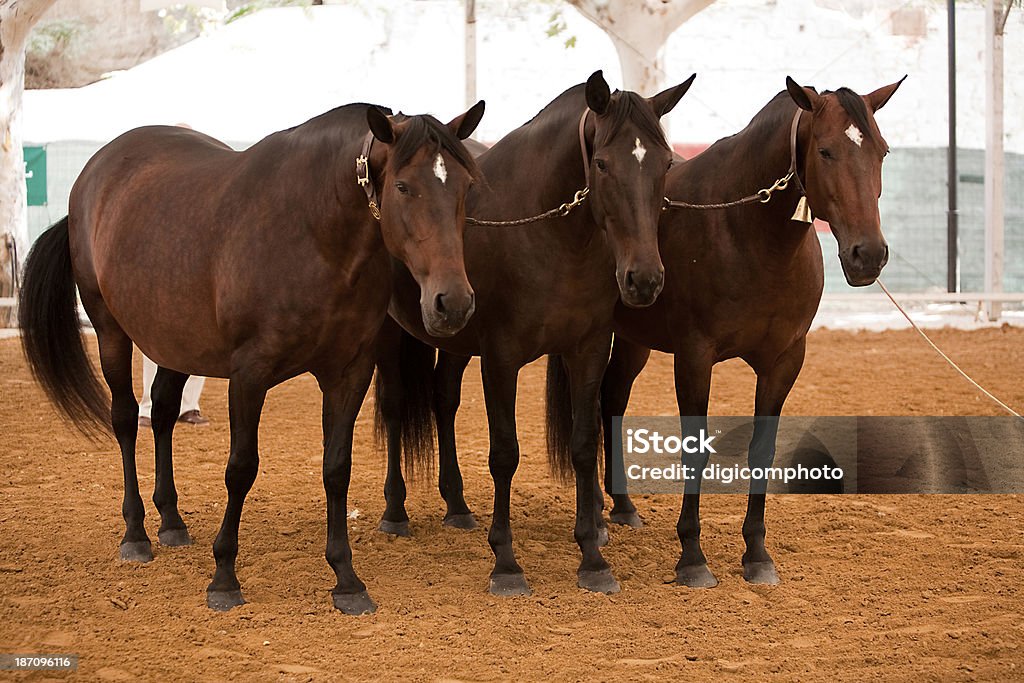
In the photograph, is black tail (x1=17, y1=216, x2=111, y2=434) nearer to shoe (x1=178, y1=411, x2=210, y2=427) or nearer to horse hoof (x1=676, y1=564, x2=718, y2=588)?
shoe (x1=178, y1=411, x2=210, y2=427)

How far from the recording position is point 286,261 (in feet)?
11.6

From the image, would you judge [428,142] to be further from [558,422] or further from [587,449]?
[558,422]

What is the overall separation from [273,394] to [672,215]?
16.5 ft

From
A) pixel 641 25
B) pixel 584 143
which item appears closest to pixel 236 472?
pixel 584 143

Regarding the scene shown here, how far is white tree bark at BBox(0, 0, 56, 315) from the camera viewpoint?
33.3 ft

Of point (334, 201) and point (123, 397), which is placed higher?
point (334, 201)

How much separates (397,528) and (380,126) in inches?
85.2

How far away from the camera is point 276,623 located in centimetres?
353

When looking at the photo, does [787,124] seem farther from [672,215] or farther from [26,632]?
[26,632]

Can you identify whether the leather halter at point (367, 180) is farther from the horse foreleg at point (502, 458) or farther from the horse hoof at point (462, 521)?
the horse hoof at point (462, 521)

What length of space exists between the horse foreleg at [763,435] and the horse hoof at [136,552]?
95.2 inches

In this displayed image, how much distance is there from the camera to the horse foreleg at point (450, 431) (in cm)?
488

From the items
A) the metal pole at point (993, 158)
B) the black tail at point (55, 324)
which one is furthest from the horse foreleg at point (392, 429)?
the metal pole at point (993, 158)

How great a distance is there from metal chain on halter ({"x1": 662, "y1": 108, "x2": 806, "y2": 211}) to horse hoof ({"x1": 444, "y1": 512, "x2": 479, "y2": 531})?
1.73 metres
